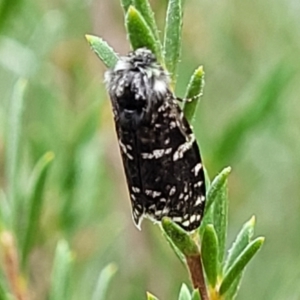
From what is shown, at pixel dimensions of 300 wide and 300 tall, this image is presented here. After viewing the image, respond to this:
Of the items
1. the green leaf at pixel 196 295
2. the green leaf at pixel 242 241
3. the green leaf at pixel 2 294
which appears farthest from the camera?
the green leaf at pixel 2 294

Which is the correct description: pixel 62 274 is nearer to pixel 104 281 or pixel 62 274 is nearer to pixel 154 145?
pixel 104 281

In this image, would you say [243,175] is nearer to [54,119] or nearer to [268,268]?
[268,268]

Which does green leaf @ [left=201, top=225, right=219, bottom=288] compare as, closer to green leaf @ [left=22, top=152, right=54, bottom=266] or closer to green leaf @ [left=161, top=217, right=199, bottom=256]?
green leaf @ [left=161, top=217, right=199, bottom=256]

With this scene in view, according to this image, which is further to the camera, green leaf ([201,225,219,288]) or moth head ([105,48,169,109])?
moth head ([105,48,169,109])

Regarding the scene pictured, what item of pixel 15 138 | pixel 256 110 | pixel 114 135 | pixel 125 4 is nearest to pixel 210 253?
pixel 125 4

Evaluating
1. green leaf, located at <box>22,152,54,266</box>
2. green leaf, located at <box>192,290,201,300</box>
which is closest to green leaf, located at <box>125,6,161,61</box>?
green leaf, located at <box>192,290,201,300</box>

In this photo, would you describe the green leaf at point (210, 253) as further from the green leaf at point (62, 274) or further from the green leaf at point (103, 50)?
the green leaf at point (62, 274)

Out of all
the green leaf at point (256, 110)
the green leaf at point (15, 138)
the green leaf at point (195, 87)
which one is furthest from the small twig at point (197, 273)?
the green leaf at point (256, 110)

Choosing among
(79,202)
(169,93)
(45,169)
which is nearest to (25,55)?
(79,202)
